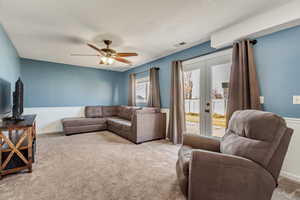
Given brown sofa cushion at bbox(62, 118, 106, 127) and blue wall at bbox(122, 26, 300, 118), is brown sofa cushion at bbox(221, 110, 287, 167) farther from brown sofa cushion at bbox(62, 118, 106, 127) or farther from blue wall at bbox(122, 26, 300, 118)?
brown sofa cushion at bbox(62, 118, 106, 127)

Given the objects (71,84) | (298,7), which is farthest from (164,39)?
(71,84)

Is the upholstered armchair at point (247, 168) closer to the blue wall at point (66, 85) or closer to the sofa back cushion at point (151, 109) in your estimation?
the sofa back cushion at point (151, 109)

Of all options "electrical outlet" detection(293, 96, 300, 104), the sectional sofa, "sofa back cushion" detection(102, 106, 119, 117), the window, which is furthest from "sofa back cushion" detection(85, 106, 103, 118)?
"electrical outlet" detection(293, 96, 300, 104)

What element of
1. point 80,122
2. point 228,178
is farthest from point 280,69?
point 80,122

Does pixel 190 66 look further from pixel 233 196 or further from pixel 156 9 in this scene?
pixel 233 196

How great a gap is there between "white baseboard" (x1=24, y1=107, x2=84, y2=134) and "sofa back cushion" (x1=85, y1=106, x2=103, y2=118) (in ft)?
1.78

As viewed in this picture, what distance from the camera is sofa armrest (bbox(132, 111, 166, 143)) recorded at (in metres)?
3.48

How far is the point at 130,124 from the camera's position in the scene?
3795mm

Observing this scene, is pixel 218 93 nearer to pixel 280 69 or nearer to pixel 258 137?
pixel 280 69

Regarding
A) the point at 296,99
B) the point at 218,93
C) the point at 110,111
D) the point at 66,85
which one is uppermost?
the point at 66,85

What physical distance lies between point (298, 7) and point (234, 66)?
3.24 feet

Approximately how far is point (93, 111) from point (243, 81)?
481 cm

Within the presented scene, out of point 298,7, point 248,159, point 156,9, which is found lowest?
point 248,159

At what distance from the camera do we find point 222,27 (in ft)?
7.99
